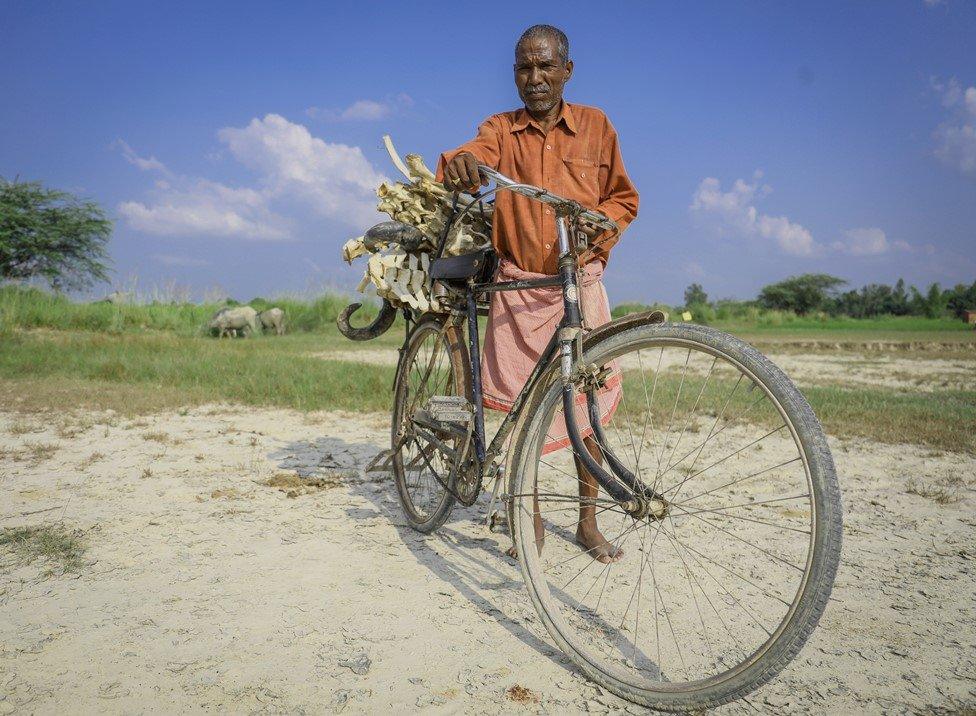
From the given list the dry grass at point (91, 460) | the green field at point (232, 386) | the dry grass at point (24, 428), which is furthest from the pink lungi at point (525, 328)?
the dry grass at point (24, 428)

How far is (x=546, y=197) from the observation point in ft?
7.16

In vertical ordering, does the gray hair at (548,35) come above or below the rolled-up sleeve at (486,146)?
above

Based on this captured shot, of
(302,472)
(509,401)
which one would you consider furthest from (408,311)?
(302,472)

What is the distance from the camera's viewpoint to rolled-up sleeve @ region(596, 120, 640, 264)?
2.82 m

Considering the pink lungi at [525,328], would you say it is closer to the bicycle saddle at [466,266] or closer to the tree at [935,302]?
the bicycle saddle at [466,266]

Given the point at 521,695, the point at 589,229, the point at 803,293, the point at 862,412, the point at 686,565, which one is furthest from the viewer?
the point at 803,293

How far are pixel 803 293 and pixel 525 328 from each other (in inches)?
1908

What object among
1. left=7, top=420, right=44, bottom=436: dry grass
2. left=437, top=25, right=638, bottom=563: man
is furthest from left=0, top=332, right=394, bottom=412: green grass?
left=437, top=25, right=638, bottom=563: man

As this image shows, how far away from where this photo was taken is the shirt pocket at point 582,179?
9.31ft

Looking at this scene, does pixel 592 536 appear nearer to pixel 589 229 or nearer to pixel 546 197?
pixel 589 229

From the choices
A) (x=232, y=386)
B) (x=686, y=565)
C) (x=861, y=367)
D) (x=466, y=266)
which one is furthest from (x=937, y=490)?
(x=861, y=367)

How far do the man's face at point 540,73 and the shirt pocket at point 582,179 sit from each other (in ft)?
0.86

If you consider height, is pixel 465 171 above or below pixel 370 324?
above

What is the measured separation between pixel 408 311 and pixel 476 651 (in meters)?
1.74
